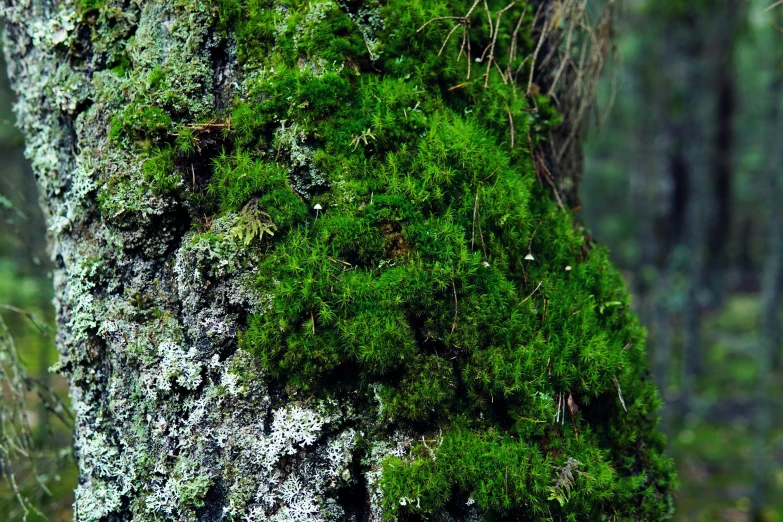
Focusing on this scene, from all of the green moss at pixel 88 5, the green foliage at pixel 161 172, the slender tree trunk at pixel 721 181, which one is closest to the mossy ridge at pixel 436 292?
the green foliage at pixel 161 172

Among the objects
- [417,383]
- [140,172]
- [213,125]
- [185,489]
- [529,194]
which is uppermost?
[213,125]

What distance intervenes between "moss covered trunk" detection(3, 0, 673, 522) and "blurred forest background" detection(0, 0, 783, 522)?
0.80m

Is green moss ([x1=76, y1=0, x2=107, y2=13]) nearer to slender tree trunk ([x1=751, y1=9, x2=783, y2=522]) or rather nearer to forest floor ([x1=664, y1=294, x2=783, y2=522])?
slender tree trunk ([x1=751, y1=9, x2=783, y2=522])

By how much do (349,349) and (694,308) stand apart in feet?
34.8

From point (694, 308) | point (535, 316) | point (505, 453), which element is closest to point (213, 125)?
point (535, 316)

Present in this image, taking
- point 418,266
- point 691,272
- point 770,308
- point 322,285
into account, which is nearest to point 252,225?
point 322,285

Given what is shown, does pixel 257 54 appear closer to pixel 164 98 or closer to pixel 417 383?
pixel 164 98

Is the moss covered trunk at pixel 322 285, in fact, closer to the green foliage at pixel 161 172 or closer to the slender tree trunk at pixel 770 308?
the green foliage at pixel 161 172

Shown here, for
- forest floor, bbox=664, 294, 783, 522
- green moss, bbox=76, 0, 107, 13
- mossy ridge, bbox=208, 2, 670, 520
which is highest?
green moss, bbox=76, 0, 107, 13

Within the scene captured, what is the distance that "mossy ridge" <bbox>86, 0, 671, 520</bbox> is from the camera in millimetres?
1719

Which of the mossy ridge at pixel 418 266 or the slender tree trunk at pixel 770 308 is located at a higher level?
the mossy ridge at pixel 418 266

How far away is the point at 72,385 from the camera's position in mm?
2080

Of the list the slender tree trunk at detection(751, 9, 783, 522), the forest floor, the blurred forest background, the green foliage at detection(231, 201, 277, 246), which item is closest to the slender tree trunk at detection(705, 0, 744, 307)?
the blurred forest background

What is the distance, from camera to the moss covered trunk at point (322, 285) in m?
1.71
